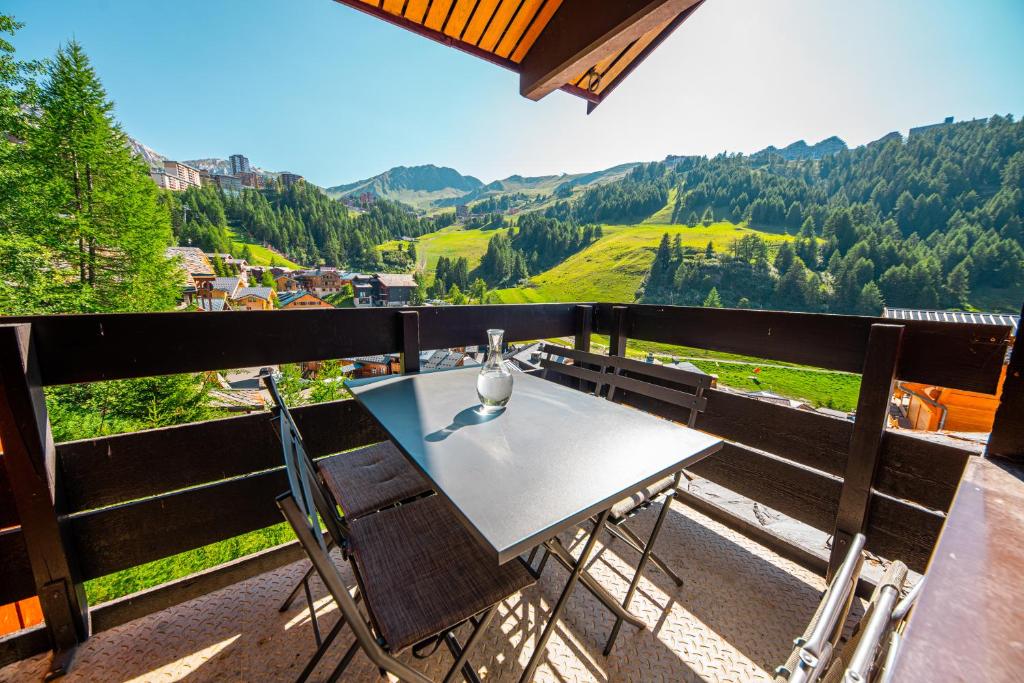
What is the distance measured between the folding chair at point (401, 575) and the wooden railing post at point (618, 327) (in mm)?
1648

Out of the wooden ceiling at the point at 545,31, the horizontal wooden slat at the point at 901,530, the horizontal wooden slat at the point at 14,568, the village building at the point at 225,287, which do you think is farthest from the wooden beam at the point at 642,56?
the village building at the point at 225,287

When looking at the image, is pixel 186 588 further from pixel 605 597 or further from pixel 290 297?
pixel 290 297

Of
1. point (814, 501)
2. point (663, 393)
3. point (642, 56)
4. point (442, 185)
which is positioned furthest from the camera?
point (442, 185)

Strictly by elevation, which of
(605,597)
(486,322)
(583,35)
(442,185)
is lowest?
(605,597)

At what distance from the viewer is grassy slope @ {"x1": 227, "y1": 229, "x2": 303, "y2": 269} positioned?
53766 millimetres

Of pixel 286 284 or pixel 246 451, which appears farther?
pixel 286 284

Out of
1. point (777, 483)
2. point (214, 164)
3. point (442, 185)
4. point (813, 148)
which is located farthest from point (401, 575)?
point (442, 185)

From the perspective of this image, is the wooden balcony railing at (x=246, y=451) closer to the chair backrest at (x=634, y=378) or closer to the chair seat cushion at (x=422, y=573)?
the chair backrest at (x=634, y=378)

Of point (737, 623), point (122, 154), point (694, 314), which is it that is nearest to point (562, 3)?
point (694, 314)

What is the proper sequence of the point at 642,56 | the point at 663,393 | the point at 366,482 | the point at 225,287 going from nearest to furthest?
the point at 366,482
the point at 663,393
the point at 642,56
the point at 225,287

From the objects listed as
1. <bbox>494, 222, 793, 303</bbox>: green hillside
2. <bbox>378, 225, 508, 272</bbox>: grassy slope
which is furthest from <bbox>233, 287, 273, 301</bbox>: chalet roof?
<bbox>378, 225, 508, 272</bbox>: grassy slope

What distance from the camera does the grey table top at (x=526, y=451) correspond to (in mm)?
830

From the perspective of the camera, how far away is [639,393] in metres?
1.94

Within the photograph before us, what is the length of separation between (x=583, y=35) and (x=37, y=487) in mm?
2806
